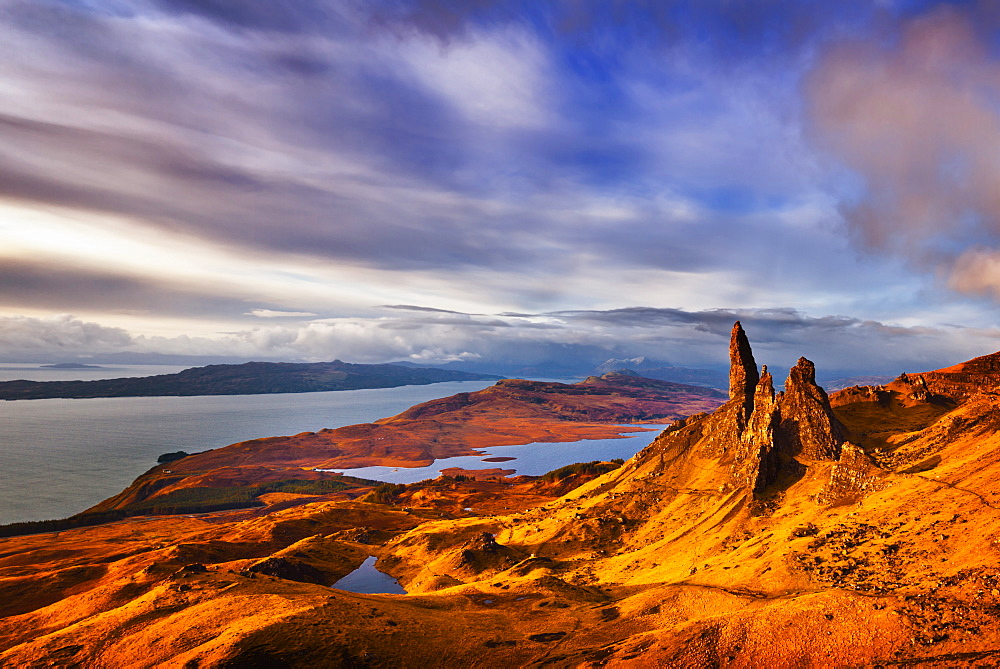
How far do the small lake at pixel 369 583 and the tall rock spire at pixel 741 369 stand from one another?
277 feet

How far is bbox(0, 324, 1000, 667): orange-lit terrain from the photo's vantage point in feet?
156

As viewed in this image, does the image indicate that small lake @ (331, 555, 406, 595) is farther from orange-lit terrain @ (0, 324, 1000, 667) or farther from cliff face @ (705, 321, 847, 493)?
cliff face @ (705, 321, 847, 493)

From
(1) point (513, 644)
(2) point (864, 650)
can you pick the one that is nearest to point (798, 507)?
(2) point (864, 650)

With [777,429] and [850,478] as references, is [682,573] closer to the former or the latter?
[850,478]

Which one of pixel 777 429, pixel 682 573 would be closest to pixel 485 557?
pixel 682 573

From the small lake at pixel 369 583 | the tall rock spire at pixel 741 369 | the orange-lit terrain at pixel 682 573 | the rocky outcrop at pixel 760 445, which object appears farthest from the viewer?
the tall rock spire at pixel 741 369

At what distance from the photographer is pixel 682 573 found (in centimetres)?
7525

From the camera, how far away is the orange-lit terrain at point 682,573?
47.4 metres

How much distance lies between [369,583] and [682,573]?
224 feet

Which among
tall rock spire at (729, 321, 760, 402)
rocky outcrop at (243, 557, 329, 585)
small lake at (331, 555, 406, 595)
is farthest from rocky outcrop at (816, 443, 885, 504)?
rocky outcrop at (243, 557, 329, 585)

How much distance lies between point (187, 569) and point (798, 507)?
3846 inches

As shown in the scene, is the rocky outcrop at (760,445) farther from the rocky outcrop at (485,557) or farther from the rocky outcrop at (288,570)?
the rocky outcrop at (288,570)

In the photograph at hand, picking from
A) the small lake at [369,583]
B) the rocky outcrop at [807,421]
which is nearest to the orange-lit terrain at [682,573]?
the rocky outcrop at [807,421]

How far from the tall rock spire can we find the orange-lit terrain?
700mm
